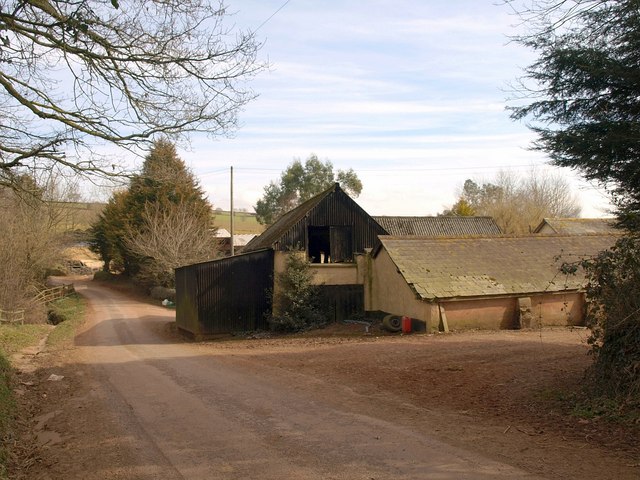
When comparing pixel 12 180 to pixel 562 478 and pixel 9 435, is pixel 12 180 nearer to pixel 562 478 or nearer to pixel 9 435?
pixel 9 435

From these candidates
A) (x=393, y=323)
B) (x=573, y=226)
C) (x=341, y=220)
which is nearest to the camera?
(x=393, y=323)

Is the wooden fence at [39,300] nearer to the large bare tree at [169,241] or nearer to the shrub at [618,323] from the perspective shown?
the large bare tree at [169,241]

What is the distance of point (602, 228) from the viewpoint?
45.7m

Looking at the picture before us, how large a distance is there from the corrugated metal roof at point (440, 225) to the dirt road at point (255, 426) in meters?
31.0

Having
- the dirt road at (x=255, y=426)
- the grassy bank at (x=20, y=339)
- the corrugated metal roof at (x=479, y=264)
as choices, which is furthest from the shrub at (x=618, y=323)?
the corrugated metal roof at (x=479, y=264)

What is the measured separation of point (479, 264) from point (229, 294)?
10.4m

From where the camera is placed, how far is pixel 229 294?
2516 centimetres

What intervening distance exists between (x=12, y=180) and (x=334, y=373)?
7.79m

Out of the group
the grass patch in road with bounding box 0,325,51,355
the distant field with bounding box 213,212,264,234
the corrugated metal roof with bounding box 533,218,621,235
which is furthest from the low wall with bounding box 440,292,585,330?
the distant field with bounding box 213,212,264,234

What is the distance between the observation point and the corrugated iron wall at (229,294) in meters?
24.7

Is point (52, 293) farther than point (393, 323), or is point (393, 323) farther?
point (52, 293)

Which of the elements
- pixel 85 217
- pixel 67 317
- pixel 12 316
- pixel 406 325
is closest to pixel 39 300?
pixel 67 317

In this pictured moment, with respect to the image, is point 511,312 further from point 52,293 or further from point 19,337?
point 52,293

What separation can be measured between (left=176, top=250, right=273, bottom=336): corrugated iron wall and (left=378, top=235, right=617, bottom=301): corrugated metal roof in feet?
19.6
